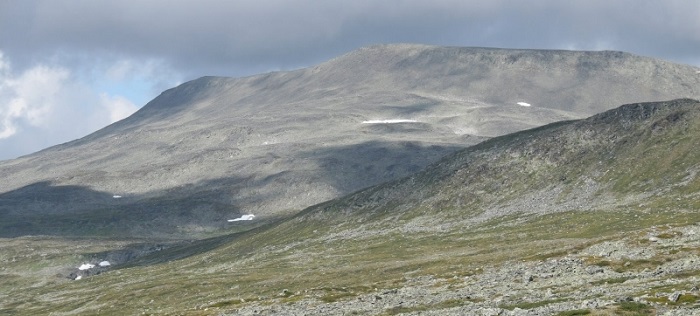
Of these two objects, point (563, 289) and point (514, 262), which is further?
point (514, 262)

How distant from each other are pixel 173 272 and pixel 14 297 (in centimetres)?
3843

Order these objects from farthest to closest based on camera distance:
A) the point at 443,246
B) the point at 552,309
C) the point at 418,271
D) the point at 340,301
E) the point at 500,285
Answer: the point at 443,246 → the point at 418,271 → the point at 340,301 → the point at 500,285 → the point at 552,309

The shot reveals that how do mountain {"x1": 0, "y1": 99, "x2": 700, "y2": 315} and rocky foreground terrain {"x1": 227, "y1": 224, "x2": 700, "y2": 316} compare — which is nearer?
rocky foreground terrain {"x1": 227, "y1": 224, "x2": 700, "y2": 316}

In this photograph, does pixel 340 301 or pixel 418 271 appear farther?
pixel 418 271

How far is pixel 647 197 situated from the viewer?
514ft

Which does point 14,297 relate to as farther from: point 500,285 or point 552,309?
point 552,309

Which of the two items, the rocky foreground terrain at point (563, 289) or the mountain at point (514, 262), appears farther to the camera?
the mountain at point (514, 262)

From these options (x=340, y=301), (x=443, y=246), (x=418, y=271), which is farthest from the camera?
(x=443, y=246)

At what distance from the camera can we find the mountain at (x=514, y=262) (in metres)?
57.4

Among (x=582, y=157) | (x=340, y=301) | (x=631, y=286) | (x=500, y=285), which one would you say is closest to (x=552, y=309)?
(x=631, y=286)

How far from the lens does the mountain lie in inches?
2259

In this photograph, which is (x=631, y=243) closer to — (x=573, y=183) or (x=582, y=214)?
(x=582, y=214)

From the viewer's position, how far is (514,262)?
276 feet

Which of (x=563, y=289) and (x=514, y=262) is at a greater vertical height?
(x=563, y=289)
